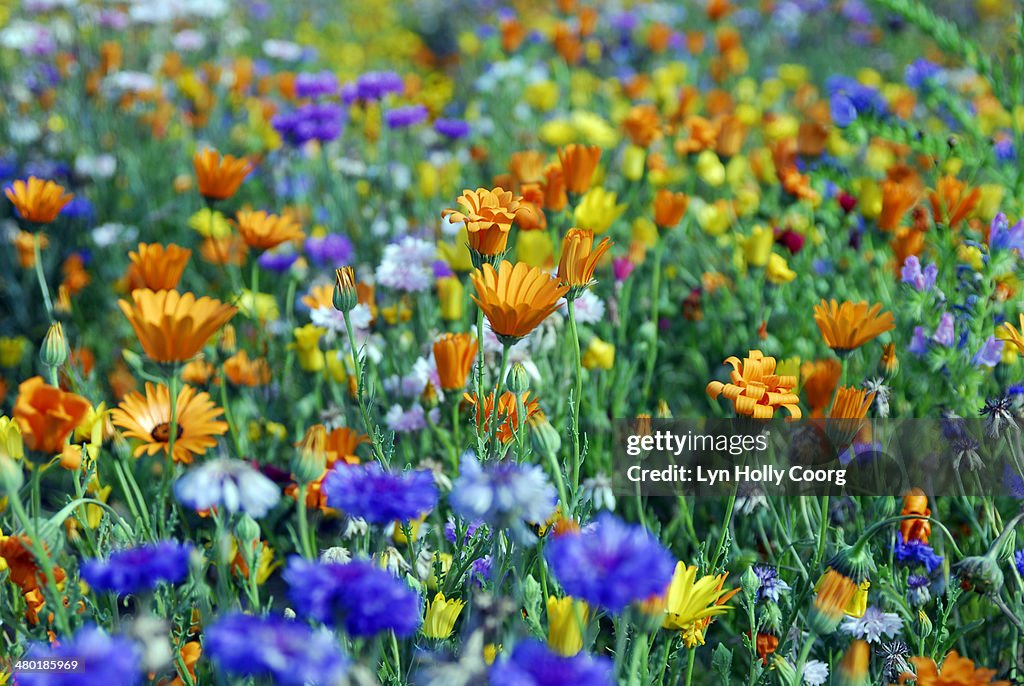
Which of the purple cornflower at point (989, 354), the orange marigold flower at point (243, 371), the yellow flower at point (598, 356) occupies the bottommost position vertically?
the orange marigold flower at point (243, 371)

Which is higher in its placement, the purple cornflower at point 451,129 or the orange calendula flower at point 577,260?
the orange calendula flower at point 577,260

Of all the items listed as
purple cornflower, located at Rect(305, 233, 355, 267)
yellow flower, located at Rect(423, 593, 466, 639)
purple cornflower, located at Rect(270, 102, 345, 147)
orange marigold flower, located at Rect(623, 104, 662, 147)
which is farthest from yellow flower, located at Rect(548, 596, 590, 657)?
purple cornflower, located at Rect(270, 102, 345, 147)

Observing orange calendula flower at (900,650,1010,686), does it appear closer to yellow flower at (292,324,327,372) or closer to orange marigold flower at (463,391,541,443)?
orange marigold flower at (463,391,541,443)

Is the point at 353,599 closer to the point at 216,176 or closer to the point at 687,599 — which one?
the point at 687,599

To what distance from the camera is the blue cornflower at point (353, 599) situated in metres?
1.10

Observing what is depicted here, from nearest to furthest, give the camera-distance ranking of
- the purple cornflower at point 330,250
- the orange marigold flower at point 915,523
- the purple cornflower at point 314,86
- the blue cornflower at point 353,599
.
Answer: the blue cornflower at point 353,599
the orange marigold flower at point 915,523
the purple cornflower at point 330,250
the purple cornflower at point 314,86

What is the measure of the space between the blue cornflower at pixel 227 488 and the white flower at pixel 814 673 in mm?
1088

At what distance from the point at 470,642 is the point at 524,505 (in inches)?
8.1

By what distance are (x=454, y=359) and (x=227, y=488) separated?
31.7 inches

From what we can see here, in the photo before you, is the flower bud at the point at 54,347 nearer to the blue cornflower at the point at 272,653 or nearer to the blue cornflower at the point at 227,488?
the blue cornflower at the point at 227,488

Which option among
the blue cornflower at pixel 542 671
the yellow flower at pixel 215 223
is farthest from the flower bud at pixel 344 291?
the yellow flower at pixel 215 223

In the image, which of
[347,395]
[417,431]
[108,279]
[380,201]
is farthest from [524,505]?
[108,279]

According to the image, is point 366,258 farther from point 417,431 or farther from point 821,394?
point 821,394

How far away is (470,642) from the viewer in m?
1.10
